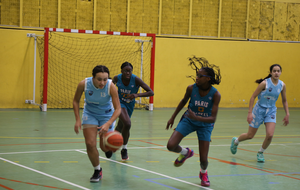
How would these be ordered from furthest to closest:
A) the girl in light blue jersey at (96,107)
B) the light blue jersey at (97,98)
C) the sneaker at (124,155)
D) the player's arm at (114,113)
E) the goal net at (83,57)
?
the goal net at (83,57) → the sneaker at (124,155) → the light blue jersey at (97,98) → the girl in light blue jersey at (96,107) → the player's arm at (114,113)

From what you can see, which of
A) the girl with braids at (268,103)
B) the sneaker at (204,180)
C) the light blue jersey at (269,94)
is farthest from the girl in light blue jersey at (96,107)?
the light blue jersey at (269,94)

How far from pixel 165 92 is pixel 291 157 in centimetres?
1070

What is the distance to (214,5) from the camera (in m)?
18.7

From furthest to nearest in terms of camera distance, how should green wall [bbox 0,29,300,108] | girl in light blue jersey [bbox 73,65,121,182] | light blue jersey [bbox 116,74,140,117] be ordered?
green wall [bbox 0,29,300,108], light blue jersey [bbox 116,74,140,117], girl in light blue jersey [bbox 73,65,121,182]

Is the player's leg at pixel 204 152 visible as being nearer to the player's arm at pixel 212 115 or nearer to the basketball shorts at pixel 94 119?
the player's arm at pixel 212 115

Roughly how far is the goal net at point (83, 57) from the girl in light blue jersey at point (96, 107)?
33.8 ft

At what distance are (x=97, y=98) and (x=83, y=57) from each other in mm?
11548

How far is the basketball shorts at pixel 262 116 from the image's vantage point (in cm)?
720

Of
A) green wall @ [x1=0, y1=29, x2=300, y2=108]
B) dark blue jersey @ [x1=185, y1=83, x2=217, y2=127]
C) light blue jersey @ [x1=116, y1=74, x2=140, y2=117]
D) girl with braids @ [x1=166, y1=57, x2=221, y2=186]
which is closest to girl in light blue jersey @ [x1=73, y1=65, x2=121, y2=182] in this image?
girl with braids @ [x1=166, y1=57, x2=221, y2=186]

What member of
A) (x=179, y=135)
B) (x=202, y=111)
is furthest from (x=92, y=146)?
(x=202, y=111)

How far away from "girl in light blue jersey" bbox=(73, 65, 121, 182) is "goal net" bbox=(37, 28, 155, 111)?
33.8ft

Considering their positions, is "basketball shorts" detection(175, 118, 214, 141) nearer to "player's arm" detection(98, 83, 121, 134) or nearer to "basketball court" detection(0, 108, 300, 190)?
"basketball court" detection(0, 108, 300, 190)

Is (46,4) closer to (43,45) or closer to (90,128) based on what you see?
(43,45)

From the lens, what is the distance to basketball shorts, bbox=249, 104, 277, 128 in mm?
7195
